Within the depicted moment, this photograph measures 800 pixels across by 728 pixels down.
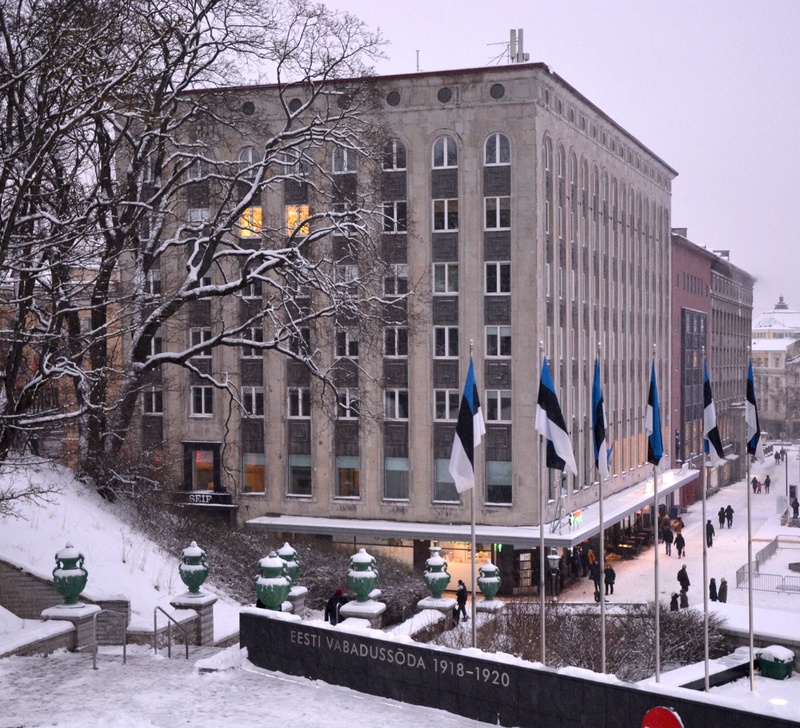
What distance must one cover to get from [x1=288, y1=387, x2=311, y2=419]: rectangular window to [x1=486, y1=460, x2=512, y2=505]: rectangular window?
861 cm

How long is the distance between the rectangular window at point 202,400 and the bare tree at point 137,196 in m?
2.25

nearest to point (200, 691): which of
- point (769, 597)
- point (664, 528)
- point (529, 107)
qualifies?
point (769, 597)

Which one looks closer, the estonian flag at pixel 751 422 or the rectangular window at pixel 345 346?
the estonian flag at pixel 751 422

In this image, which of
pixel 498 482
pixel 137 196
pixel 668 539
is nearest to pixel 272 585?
pixel 137 196

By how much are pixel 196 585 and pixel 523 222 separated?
29614 millimetres

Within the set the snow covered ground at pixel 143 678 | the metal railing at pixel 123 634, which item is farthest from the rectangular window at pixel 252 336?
the metal railing at pixel 123 634

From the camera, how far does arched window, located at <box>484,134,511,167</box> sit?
154 feet

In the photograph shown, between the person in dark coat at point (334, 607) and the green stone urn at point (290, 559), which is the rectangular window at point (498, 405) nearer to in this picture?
the person in dark coat at point (334, 607)

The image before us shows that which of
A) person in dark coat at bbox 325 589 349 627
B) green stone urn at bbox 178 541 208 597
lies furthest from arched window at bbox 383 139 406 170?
green stone urn at bbox 178 541 208 597

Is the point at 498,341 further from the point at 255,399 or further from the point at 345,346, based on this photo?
the point at 255,399

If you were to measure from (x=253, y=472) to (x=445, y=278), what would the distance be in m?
12.7

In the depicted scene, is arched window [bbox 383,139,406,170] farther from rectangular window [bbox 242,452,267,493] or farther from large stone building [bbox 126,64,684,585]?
rectangular window [bbox 242,452,267,493]

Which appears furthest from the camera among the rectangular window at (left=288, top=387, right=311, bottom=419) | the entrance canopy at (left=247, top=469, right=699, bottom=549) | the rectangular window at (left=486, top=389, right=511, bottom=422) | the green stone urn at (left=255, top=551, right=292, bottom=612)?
the rectangular window at (left=288, top=387, right=311, bottom=419)

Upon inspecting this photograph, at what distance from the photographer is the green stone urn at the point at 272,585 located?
1834 centimetres
